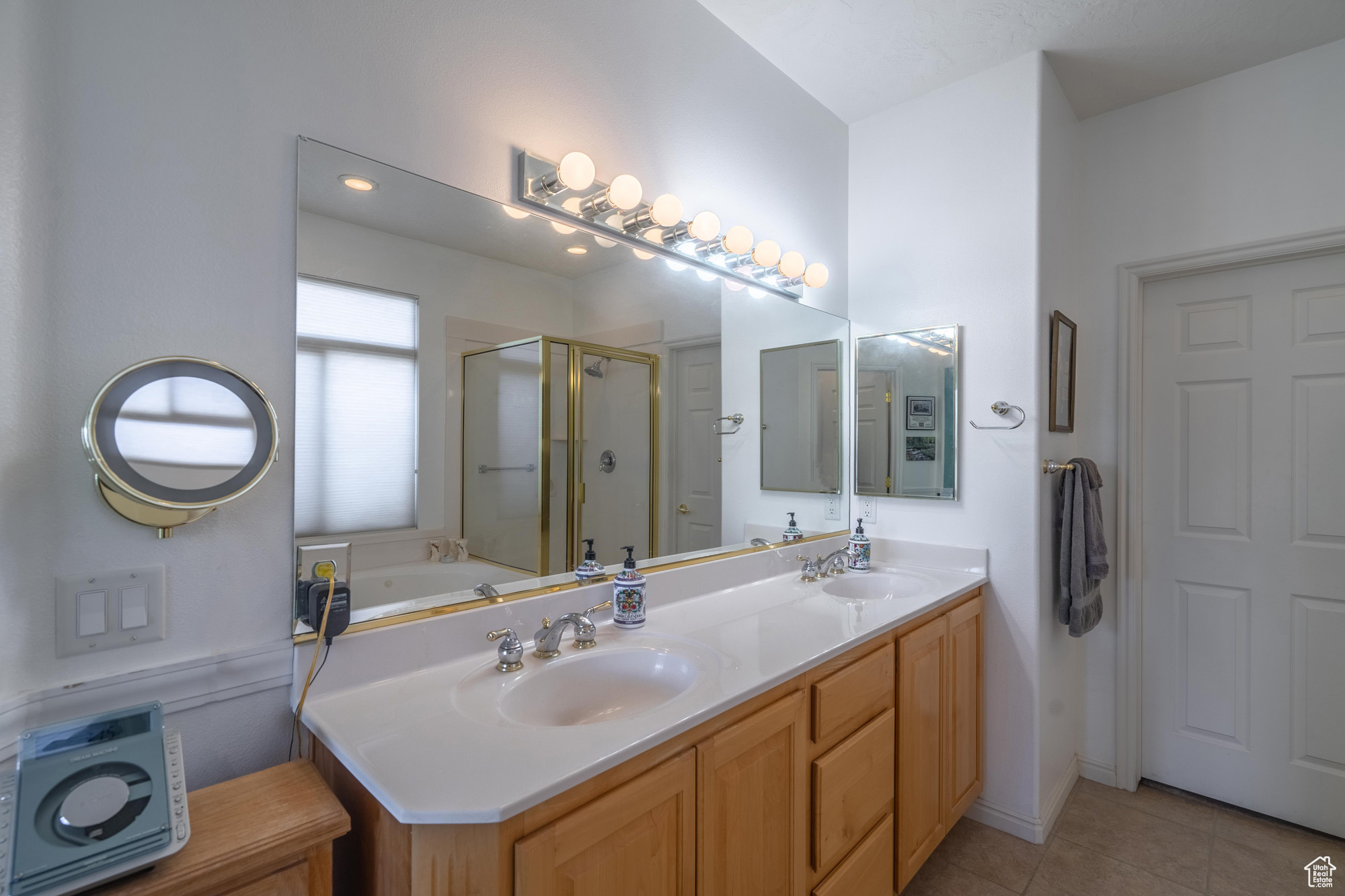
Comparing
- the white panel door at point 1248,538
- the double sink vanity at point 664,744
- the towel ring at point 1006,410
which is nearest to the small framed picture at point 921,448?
the towel ring at point 1006,410

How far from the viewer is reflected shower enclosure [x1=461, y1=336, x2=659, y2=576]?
1347mm

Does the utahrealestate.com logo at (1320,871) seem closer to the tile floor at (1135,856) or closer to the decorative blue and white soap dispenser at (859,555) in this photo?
the tile floor at (1135,856)

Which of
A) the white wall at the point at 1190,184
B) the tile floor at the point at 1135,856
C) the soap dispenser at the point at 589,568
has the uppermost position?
the white wall at the point at 1190,184

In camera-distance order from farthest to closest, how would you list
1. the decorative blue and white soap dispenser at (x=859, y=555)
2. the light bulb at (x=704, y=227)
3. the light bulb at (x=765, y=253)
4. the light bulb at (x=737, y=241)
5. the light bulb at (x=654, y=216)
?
the decorative blue and white soap dispenser at (x=859, y=555), the light bulb at (x=765, y=253), the light bulb at (x=737, y=241), the light bulb at (x=704, y=227), the light bulb at (x=654, y=216)

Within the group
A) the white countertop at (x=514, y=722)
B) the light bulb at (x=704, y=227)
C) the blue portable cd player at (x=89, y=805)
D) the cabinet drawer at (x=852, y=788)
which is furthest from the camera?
the light bulb at (x=704, y=227)

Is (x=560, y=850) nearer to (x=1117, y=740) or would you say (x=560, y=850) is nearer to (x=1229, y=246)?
(x=1117, y=740)

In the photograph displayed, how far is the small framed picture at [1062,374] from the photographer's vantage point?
214cm

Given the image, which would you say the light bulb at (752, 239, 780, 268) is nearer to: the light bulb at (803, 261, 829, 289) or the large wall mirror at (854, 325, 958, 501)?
the light bulb at (803, 261, 829, 289)

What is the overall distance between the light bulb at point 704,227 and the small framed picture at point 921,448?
113cm

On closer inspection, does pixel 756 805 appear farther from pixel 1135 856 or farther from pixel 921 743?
pixel 1135 856

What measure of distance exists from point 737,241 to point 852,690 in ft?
4.33

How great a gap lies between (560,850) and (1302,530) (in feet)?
8.80

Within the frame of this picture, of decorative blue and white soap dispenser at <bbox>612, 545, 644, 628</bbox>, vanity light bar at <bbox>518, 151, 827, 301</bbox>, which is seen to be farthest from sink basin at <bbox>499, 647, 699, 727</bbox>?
vanity light bar at <bbox>518, 151, 827, 301</bbox>

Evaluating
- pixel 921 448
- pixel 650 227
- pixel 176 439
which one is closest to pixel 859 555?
pixel 921 448
